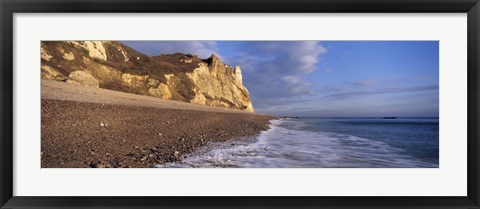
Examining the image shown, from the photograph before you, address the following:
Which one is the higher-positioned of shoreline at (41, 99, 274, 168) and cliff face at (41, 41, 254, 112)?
cliff face at (41, 41, 254, 112)

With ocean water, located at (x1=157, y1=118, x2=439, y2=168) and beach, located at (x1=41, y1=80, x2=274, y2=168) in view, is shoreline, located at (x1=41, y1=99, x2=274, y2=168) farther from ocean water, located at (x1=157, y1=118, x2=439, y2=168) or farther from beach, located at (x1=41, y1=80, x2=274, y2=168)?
ocean water, located at (x1=157, y1=118, x2=439, y2=168)

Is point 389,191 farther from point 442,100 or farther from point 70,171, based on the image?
point 70,171

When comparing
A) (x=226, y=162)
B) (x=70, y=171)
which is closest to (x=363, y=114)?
(x=226, y=162)

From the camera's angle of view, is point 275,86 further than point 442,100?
Yes

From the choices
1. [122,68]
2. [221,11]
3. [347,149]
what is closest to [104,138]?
[122,68]

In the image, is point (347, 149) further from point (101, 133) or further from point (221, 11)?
point (101, 133)

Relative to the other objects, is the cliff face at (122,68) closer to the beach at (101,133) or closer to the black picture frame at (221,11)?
the beach at (101,133)

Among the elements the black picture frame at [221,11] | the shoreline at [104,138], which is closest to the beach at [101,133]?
the shoreline at [104,138]

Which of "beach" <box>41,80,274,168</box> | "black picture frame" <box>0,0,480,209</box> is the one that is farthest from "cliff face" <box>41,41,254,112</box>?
"black picture frame" <box>0,0,480,209</box>
